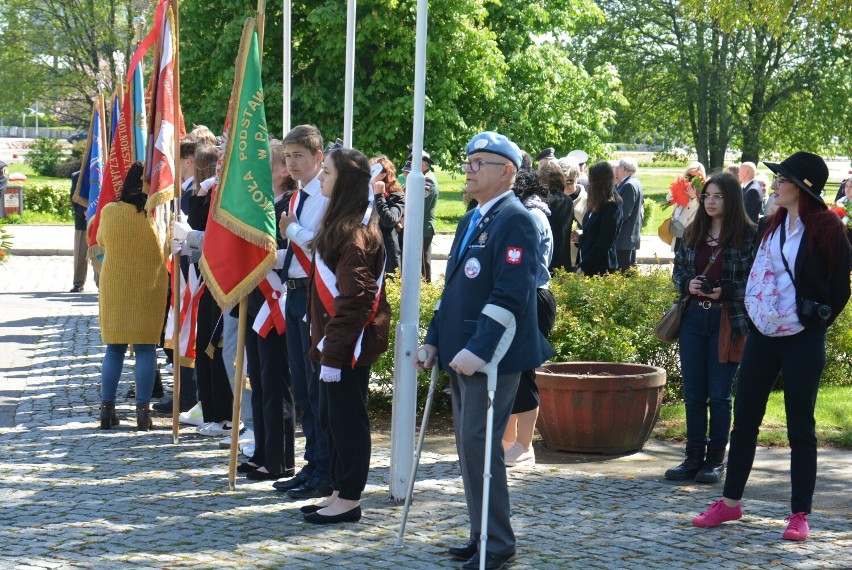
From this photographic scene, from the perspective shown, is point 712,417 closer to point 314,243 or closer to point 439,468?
point 439,468

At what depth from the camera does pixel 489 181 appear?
5562 millimetres

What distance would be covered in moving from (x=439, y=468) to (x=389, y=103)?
16.7 metres

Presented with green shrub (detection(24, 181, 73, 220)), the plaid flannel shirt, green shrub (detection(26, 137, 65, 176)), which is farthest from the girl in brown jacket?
green shrub (detection(26, 137, 65, 176))

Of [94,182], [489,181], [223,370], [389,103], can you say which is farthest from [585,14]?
[489,181]

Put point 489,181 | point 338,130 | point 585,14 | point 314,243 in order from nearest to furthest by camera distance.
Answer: point 489,181, point 314,243, point 338,130, point 585,14

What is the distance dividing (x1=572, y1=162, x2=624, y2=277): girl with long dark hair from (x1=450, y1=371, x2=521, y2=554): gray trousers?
429cm

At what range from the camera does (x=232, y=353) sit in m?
7.90

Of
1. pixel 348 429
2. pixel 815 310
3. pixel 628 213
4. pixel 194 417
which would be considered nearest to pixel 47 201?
pixel 628 213

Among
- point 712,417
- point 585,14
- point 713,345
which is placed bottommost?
point 712,417

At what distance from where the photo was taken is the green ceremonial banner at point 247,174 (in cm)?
700

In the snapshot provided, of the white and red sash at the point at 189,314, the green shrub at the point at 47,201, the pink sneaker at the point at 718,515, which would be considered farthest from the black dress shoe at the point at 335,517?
the green shrub at the point at 47,201

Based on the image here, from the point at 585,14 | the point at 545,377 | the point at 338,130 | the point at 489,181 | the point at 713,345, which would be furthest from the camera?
the point at 585,14

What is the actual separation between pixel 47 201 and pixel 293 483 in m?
26.2

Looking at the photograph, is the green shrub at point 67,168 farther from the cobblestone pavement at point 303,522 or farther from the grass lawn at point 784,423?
the grass lawn at point 784,423
